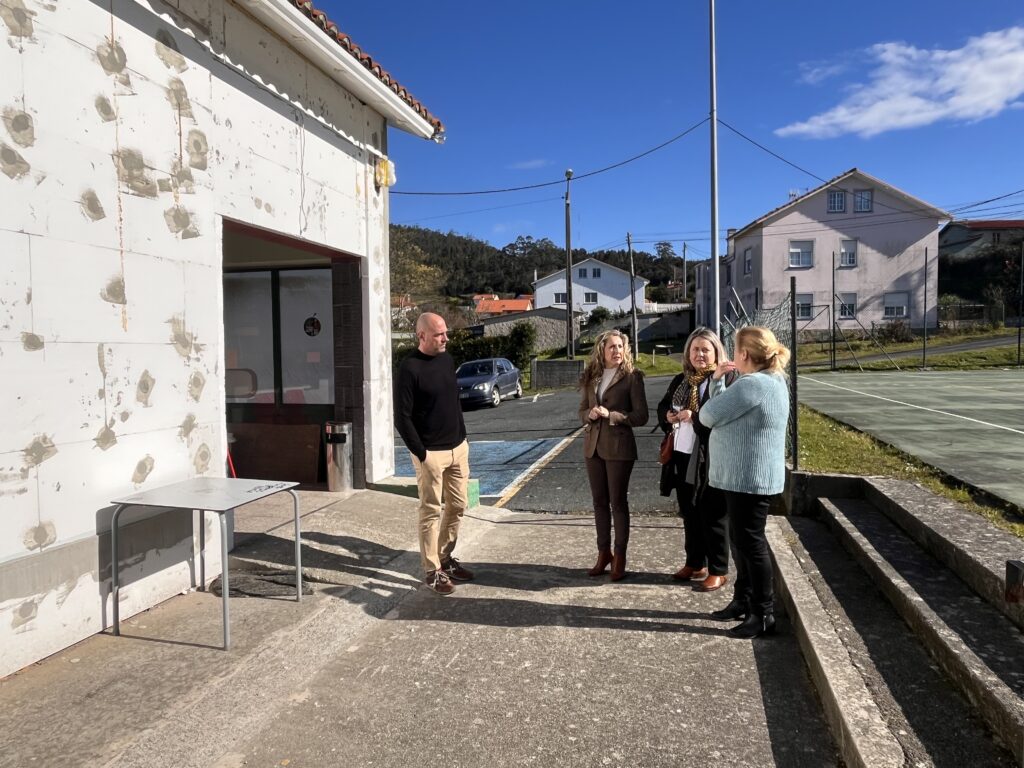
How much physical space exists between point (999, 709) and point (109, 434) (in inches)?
171

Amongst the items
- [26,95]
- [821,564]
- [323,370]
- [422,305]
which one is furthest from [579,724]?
[422,305]

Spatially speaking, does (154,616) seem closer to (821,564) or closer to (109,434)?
(109,434)

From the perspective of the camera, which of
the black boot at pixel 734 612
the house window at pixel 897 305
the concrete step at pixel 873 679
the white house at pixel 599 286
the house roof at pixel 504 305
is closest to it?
the concrete step at pixel 873 679

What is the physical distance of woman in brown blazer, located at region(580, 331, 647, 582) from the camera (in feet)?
15.5

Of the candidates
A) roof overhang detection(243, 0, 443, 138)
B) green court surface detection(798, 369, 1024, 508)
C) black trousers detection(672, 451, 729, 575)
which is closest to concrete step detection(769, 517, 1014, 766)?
black trousers detection(672, 451, 729, 575)

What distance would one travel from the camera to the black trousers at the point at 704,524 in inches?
182

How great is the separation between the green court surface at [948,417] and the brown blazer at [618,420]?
Answer: 10.0 feet

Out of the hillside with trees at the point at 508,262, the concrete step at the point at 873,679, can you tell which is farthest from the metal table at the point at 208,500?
the hillside with trees at the point at 508,262

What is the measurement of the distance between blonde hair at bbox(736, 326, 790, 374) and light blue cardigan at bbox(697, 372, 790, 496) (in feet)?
0.18

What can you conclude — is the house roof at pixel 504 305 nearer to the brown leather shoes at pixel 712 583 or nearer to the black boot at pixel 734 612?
the brown leather shoes at pixel 712 583

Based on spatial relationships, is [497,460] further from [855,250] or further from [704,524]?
[855,250]

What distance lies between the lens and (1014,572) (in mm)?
2059

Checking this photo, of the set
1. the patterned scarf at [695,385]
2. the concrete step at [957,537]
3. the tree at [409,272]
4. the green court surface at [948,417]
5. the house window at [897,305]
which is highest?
the tree at [409,272]

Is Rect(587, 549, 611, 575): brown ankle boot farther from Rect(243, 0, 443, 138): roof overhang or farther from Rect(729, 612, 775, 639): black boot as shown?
Rect(243, 0, 443, 138): roof overhang
